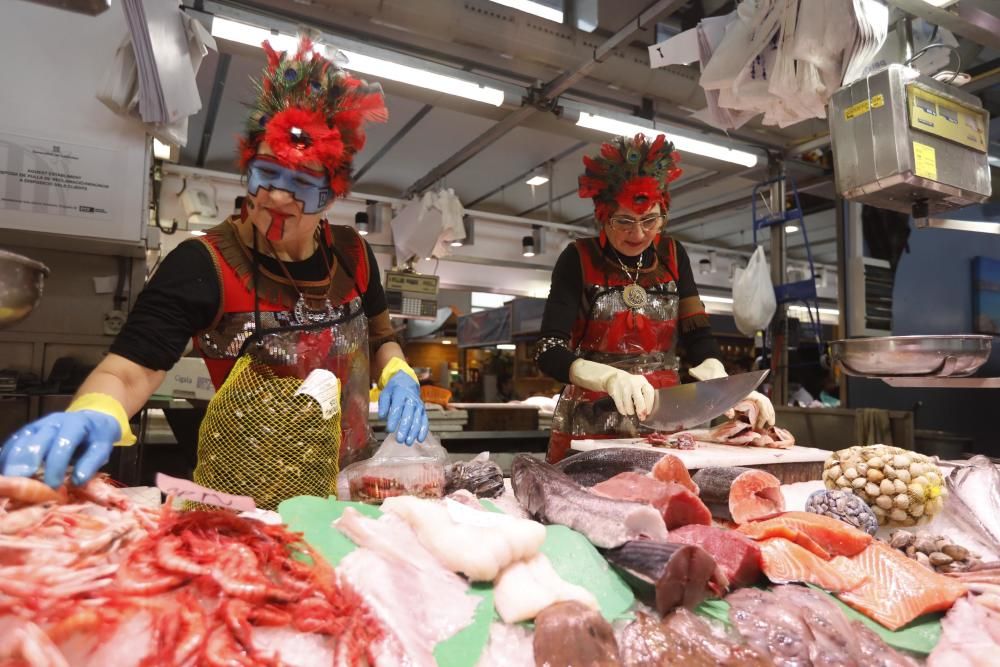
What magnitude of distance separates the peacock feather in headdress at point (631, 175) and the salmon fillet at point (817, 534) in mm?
1919

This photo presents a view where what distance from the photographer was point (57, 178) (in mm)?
3646

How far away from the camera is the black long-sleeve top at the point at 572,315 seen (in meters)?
3.09

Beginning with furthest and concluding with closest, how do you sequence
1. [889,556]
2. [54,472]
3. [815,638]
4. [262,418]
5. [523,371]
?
[523,371]
[262,418]
[889,556]
[815,638]
[54,472]

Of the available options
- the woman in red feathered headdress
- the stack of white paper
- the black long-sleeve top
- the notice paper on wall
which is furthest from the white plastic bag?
the notice paper on wall

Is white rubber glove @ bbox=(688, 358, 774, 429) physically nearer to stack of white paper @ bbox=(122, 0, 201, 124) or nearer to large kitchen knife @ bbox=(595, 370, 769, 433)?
large kitchen knife @ bbox=(595, 370, 769, 433)

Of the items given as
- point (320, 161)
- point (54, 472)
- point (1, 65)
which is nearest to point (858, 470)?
point (320, 161)

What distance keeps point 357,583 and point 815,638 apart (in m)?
0.86

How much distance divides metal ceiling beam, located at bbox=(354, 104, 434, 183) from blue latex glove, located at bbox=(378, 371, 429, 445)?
499 centimetres

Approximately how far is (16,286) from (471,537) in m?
1.00

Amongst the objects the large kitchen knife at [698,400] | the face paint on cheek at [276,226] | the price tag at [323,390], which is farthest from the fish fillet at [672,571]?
the face paint on cheek at [276,226]

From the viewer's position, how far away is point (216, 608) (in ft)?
3.06

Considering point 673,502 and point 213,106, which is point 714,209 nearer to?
point 213,106

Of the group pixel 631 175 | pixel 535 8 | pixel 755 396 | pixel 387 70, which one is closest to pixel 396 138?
pixel 387 70

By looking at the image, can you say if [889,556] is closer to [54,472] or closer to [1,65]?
[54,472]
